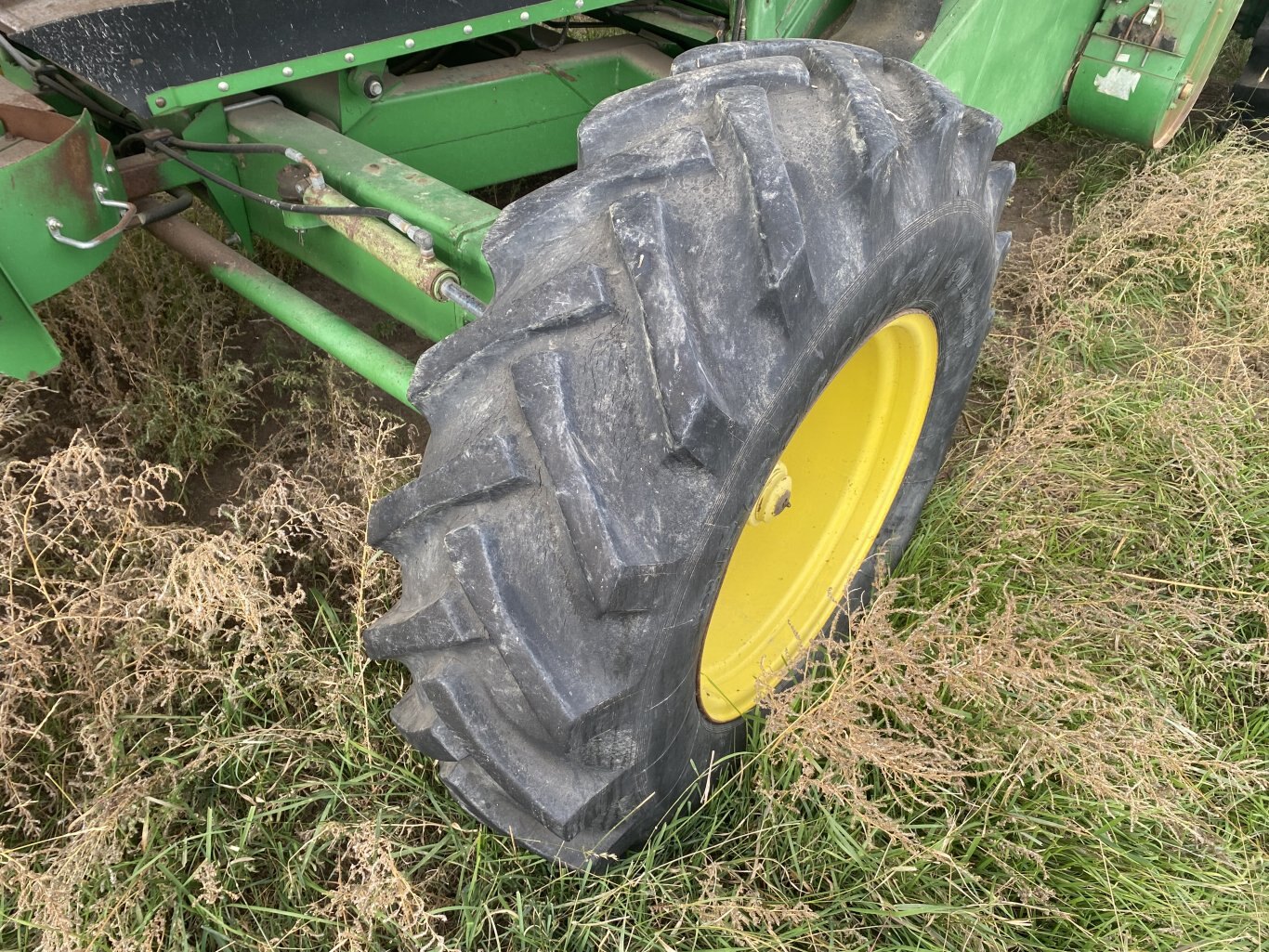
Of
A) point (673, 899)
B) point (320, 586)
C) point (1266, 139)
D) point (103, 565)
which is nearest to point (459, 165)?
point (320, 586)

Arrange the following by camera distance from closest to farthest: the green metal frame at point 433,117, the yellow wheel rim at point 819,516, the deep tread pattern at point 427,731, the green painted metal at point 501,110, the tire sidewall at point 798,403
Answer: the tire sidewall at point 798,403, the deep tread pattern at point 427,731, the green metal frame at point 433,117, the yellow wheel rim at point 819,516, the green painted metal at point 501,110

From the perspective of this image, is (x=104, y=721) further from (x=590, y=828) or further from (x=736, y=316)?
(x=736, y=316)

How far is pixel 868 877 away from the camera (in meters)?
1.75

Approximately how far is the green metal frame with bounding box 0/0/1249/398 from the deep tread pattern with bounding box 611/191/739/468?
447 millimetres

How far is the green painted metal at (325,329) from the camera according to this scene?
5.70ft

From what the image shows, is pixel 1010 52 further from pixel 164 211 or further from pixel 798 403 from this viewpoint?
pixel 164 211

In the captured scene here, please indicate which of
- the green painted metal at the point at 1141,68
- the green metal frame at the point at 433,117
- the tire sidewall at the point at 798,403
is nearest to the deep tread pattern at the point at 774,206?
the tire sidewall at the point at 798,403

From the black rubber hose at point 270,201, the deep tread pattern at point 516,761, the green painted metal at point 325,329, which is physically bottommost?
the deep tread pattern at point 516,761

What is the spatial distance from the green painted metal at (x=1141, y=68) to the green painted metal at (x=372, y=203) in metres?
1.98

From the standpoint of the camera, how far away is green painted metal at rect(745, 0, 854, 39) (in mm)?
1950

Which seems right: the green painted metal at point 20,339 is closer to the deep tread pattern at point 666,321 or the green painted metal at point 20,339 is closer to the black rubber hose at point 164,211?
the black rubber hose at point 164,211

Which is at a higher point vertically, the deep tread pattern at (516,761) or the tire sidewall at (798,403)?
the tire sidewall at (798,403)

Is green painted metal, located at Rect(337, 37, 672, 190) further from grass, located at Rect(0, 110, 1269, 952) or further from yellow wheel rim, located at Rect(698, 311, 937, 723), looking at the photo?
yellow wheel rim, located at Rect(698, 311, 937, 723)

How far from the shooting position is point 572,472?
1.21 meters
